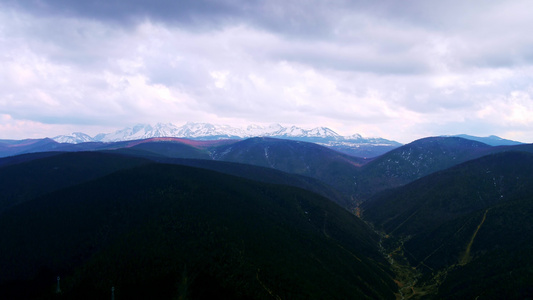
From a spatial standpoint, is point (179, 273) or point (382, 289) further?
point (382, 289)

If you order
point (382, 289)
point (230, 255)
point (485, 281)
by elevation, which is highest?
point (230, 255)

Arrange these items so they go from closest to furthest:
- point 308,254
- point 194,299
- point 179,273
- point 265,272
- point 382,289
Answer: point 194,299 → point 179,273 → point 265,272 → point 382,289 → point 308,254

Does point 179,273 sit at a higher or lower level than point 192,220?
lower

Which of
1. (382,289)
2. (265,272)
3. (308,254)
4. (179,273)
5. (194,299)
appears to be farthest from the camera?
(308,254)

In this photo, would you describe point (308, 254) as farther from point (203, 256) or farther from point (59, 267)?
point (59, 267)

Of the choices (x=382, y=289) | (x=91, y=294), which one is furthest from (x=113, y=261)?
(x=382, y=289)

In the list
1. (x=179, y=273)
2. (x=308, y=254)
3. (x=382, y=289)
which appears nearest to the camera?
(x=179, y=273)

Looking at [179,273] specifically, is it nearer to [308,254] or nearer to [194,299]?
[194,299]

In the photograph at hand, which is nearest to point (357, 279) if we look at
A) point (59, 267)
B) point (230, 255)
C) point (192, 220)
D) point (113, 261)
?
point (230, 255)

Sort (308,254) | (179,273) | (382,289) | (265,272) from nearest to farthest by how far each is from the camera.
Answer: (179,273) < (265,272) < (382,289) < (308,254)
